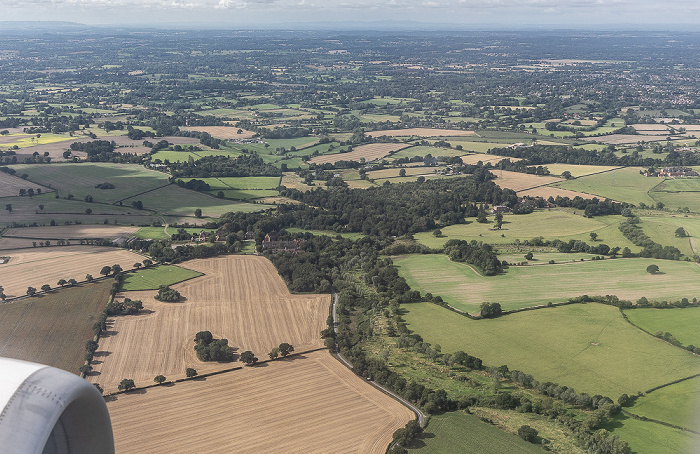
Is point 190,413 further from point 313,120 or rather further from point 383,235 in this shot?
point 313,120

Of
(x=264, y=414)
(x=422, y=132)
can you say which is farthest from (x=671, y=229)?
(x=422, y=132)

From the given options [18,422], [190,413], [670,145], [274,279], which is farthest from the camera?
[670,145]

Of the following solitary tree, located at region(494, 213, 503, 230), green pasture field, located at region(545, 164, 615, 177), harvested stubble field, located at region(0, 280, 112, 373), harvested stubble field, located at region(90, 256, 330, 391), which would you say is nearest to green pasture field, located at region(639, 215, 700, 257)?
solitary tree, located at region(494, 213, 503, 230)

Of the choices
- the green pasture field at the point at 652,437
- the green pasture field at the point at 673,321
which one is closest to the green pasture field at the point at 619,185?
the green pasture field at the point at 673,321

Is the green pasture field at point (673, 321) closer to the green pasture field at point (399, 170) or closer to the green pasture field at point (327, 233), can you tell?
the green pasture field at point (327, 233)

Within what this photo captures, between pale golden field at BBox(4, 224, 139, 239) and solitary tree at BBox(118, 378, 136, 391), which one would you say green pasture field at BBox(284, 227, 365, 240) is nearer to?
pale golden field at BBox(4, 224, 139, 239)

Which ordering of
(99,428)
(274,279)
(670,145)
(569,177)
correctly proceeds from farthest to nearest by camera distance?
1. (670,145)
2. (569,177)
3. (274,279)
4. (99,428)

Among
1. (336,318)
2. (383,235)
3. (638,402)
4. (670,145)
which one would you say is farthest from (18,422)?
(670,145)
